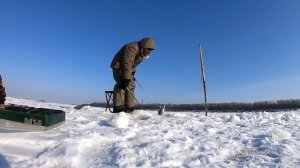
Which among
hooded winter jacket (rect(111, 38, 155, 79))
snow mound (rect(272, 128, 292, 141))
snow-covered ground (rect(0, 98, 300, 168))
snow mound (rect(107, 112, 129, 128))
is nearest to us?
snow-covered ground (rect(0, 98, 300, 168))

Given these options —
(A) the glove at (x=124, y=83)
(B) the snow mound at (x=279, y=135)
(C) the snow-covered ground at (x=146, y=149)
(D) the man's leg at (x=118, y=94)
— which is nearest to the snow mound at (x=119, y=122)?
(C) the snow-covered ground at (x=146, y=149)

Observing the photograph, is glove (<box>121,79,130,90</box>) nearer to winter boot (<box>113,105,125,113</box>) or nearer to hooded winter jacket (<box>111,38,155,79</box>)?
hooded winter jacket (<box>111,38,155,79</box>)

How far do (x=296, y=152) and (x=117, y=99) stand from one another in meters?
6.38

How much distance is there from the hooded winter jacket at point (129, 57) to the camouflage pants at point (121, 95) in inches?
9.8

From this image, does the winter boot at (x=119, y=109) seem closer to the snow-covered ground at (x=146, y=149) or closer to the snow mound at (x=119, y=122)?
the snow mound at (x=119, y=122)

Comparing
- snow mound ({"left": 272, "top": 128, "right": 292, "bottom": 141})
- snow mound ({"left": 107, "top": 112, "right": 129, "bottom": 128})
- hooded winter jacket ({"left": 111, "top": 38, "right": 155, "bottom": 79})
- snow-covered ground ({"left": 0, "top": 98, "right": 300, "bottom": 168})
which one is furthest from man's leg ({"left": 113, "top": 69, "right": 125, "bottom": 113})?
snow mound ({"left": 272, "top": 128, "right": 292, "bottom": 141})

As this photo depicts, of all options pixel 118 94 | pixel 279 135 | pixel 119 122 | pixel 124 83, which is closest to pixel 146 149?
pixel 119 122

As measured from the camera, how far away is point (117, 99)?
9922mm

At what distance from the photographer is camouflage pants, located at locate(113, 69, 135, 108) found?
9.83m

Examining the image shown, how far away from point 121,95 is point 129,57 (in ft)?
4.15

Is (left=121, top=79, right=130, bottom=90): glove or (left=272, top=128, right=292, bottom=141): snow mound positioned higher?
(left=121, top=79, right=130, bottom=90): glove

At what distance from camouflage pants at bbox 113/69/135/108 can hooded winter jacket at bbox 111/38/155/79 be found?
250mm

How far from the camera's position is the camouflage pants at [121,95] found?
32.2ft

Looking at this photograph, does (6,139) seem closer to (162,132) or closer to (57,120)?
(57,120)
